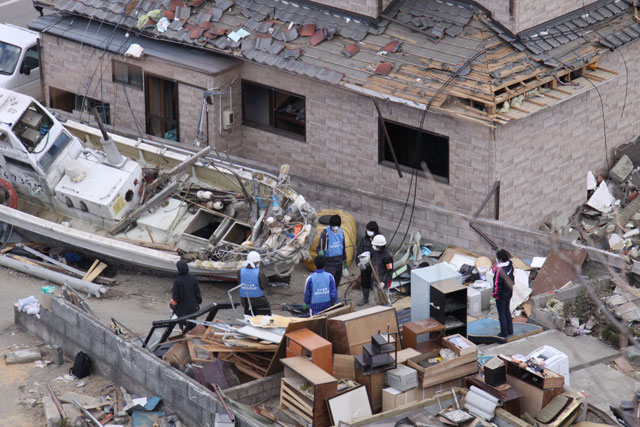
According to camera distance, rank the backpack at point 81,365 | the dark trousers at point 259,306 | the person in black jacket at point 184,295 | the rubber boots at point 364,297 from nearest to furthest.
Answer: the backpack at point 81,365 < the person in black jacket at point 184,295 < the dark trousers at point 259,306 < the rubber boots at point 364,297

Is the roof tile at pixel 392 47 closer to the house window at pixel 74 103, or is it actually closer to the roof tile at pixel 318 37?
the roof tile at pixel 318 37

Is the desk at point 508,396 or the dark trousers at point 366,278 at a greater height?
the desk at point 508,396

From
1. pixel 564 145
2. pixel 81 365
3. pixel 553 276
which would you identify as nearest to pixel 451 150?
pixel 564 145

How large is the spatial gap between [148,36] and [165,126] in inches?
75.3

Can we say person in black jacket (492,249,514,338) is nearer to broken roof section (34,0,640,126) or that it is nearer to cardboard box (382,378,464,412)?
cardboard box (382,378,464,412)

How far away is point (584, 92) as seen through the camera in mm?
22688

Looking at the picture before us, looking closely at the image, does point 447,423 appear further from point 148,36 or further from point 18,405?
point 148,36

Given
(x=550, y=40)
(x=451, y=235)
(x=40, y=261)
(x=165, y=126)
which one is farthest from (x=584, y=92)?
(x=40, y=261)

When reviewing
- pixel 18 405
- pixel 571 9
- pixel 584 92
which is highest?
pixel 571 9

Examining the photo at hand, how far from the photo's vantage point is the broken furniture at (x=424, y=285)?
1755cm

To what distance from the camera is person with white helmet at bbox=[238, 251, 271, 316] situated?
1903cm

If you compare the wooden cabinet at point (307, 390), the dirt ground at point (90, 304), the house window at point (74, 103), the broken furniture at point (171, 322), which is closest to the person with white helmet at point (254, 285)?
the broken furniture at point (171, 322)

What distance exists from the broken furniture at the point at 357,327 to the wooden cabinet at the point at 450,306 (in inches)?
33.8

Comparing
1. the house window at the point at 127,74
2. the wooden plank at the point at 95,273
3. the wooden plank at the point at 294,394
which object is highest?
the house window at the point at 127,74
